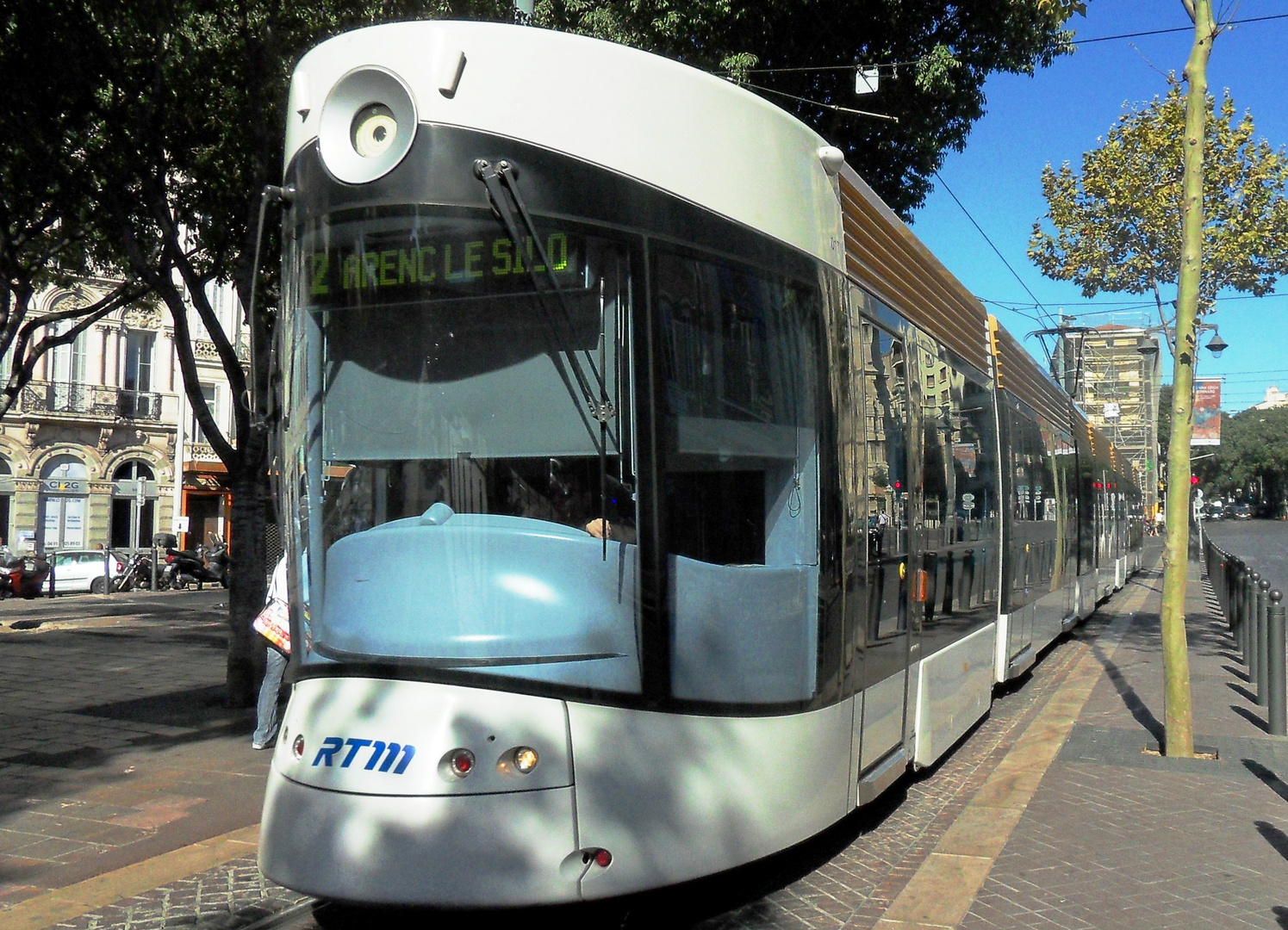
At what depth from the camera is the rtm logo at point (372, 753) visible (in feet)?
13.1

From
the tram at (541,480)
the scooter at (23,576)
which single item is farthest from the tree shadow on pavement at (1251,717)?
the scooter at (23,576)

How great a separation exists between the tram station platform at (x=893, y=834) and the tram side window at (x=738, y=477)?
47.2 inches

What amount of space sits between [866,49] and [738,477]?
9993 mm

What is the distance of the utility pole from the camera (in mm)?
8227

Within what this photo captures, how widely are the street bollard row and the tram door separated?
450 cm

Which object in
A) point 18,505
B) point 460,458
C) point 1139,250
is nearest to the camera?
point 460,458

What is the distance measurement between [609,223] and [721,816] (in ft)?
7.04

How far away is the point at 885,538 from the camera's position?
19.0ft

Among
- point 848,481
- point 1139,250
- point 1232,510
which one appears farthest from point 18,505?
point 1232,510

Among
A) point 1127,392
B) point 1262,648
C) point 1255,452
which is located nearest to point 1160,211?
point 1262,648

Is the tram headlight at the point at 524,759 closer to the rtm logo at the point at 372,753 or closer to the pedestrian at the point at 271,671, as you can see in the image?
the rtm logo at the point at 372,753

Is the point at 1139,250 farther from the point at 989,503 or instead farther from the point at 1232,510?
the point at 1232,510

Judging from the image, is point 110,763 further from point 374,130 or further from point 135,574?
point 135,574

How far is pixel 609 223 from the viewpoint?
Answer: 14.2 feet
